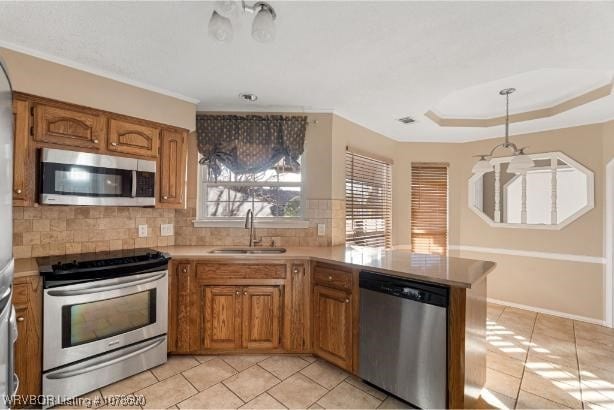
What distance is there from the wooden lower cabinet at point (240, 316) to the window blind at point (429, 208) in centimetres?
252

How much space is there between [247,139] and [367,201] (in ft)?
5.35

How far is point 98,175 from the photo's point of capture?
7.30ft

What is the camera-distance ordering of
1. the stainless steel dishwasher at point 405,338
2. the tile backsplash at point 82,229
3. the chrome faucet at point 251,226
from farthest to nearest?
the chrome faucet at point 251,226
the tile backsplash at point 82,229
the stainless steel dishwasher at point 405,338

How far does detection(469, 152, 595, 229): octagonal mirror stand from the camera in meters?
3.49

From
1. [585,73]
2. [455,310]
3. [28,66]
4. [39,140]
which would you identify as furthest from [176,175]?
[585,73]

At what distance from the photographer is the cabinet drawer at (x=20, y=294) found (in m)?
1.71

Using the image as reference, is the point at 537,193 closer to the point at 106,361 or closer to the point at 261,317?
the point at 261,317

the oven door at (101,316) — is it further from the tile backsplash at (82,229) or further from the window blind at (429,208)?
the window blind at (429,208)

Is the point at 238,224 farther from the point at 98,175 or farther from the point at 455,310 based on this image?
the point at 455,310

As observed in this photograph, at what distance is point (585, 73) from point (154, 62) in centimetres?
336

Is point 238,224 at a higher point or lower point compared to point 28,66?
lower

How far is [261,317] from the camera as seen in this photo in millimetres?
2416

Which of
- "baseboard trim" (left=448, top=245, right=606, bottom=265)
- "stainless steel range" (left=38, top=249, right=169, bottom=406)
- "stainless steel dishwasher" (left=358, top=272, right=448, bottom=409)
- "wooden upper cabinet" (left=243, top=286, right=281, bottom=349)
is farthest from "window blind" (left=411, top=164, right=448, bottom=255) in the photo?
"stainless steel range" (left=38, top=249, right=169, bottom=406)

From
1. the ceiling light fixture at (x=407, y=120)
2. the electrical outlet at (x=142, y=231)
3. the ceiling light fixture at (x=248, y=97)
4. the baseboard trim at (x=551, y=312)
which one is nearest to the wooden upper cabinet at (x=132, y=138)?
the electrical outlet at (x=142, y=231)
